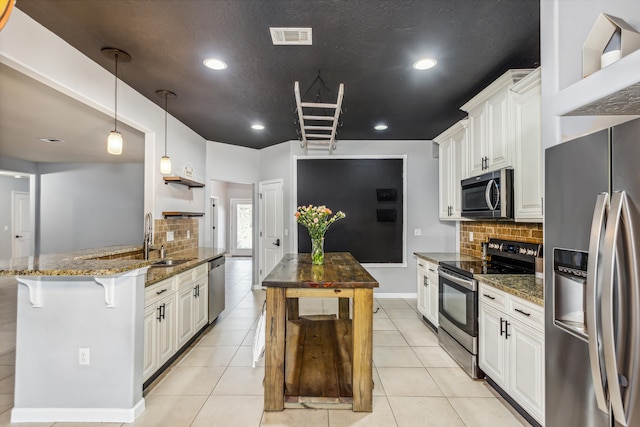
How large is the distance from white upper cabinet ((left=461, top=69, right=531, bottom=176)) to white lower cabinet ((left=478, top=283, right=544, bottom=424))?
3.95 ft

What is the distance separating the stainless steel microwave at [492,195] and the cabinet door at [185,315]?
9.82 feet

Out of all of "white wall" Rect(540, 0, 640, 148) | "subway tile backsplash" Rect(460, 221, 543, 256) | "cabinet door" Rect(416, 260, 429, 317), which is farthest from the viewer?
"cabinet door" Rect(416, 260, 429, 317)

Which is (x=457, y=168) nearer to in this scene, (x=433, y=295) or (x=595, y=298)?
(x=433, y=295)

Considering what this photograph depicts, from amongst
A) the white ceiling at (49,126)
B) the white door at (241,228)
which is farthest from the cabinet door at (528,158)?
the white door at (241,228)

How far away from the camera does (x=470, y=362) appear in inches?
104

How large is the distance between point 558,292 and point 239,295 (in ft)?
15.8

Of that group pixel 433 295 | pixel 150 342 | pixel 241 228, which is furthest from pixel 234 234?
pixel 150 342

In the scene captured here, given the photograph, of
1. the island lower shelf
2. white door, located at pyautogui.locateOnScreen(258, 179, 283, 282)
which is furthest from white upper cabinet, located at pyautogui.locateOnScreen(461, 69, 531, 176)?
white door, located at pyautogui.locateOnScreen(258, 179, 283, 282)

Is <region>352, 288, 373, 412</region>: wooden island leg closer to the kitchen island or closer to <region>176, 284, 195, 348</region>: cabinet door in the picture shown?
the kitchen island

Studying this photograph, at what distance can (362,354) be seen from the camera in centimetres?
218

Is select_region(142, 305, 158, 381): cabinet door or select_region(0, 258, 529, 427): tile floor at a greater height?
select_region(142, 305, 158, 381): cabinet door

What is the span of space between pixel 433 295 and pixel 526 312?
1.62m

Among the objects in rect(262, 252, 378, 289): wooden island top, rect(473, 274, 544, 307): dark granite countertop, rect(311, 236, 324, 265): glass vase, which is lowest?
rect(473, 274, 544, 307): dark granite countertop

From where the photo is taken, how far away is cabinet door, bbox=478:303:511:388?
226 centimetres
